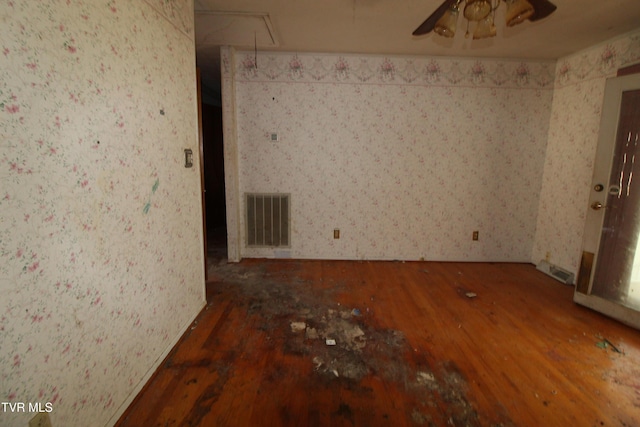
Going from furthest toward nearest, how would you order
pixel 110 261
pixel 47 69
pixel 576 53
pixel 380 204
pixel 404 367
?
pixel 380 204, pixel 576 53, pixel 404 367, pixel 110 261, pixel 47 69

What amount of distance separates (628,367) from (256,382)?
2.29 m

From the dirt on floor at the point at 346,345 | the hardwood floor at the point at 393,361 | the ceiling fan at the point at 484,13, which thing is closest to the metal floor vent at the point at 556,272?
the hardwood floor at the point at 393,361

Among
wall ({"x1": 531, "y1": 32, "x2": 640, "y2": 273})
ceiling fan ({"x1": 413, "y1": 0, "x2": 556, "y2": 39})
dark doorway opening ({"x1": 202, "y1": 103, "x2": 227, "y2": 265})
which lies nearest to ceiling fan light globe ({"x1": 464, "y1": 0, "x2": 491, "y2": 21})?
ceiling fan ({"x1": 413, "y1": 0, "x2": 556, "y2": 39})

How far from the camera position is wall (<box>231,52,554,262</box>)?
339cm

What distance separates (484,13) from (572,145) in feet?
8.42

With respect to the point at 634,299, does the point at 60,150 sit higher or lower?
higher

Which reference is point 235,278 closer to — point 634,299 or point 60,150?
point 60,150

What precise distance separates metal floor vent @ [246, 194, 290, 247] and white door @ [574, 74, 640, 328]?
9.52 feet

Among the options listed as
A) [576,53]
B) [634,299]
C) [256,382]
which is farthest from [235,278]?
[576,53]

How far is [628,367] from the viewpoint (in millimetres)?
1887

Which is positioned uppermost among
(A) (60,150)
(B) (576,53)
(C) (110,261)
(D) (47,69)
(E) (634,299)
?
(B) (576,53)

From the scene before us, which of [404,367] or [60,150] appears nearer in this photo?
[60,150]

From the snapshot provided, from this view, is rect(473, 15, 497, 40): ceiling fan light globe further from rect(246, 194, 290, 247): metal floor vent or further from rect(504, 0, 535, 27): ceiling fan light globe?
rect(246, 194, 290, 247): metal floor vent

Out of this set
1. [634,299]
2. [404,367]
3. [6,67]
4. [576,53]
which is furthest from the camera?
[576,53]
